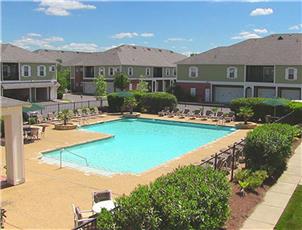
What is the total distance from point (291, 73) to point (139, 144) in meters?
27.6

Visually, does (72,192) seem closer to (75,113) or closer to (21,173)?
(21,173)

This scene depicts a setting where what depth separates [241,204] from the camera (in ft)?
38.1

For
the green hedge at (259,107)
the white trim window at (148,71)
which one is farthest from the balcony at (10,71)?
the green hedge at (259,107)

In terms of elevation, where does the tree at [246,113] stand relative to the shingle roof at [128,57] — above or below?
below

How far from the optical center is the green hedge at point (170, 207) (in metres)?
7.29

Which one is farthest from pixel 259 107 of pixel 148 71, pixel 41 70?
pixel 148 71

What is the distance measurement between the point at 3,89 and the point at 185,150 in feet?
101

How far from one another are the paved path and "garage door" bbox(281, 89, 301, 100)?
30381 millimetres

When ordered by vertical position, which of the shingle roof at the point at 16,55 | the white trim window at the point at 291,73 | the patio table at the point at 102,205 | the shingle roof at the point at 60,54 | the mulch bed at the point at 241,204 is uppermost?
the shingle roof at the point at 60,54

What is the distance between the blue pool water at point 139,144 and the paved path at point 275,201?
7.01 m

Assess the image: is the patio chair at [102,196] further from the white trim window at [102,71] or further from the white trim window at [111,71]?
the white trim window at [102,71]

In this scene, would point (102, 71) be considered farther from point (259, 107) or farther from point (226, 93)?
point (259, 107)

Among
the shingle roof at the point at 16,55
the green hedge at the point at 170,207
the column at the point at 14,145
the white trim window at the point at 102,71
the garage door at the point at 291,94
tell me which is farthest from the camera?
the white trim window at the point at 102,71

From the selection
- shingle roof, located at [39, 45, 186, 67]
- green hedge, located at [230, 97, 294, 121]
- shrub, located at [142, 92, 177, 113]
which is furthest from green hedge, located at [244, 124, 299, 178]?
shingle roof, located at [39, 45, 186, 67]
